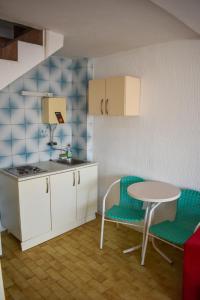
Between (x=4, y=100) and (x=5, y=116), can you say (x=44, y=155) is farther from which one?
(x=4, y=100)

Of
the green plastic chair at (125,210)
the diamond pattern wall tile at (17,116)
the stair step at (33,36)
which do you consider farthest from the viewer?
the diamond pattern wall tile at (17,116)

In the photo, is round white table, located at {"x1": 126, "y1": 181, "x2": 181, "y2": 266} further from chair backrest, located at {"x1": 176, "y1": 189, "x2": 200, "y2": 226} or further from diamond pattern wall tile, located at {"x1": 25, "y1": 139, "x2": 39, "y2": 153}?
diamond pattern wall tile, located at {"x1": 25, "y1": 139, "x2": 39, "y2": 153}

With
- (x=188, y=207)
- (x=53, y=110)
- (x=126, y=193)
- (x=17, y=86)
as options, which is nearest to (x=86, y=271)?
(x=126, y=193)

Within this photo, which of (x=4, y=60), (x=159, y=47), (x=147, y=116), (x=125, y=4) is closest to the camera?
(x=125, y=4)

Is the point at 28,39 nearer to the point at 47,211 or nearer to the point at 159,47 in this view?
the point at 159,47

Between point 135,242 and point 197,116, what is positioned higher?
point 197,116

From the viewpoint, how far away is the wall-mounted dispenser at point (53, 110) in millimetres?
3055

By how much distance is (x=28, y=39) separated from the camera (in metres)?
2.13

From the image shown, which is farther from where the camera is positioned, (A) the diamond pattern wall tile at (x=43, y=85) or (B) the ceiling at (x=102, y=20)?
(A) the diamond pattern wall tile at (x=43, y=85)

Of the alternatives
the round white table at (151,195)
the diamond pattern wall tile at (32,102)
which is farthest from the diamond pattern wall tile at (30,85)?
the round white table at (151,195)

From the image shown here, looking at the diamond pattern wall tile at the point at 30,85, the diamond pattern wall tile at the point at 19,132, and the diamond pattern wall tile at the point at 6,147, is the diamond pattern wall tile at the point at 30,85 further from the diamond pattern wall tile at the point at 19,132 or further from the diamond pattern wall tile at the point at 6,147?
the diamond pattern wall tile at the point at 6,147

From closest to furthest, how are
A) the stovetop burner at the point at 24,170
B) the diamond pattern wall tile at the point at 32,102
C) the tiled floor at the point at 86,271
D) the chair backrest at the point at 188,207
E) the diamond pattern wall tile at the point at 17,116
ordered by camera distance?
the tiled floor at the point at 86,271 → the chair backrest at the point at 188,207 → the stovetop burner at the point at 24,170 → the diamond pattern wall tile at the point at 17,116 → the diamond pattern wall tile at the point at 32,102

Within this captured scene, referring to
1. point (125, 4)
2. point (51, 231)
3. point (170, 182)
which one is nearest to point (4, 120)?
point (51, 231)

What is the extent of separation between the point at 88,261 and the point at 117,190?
1079 mm
